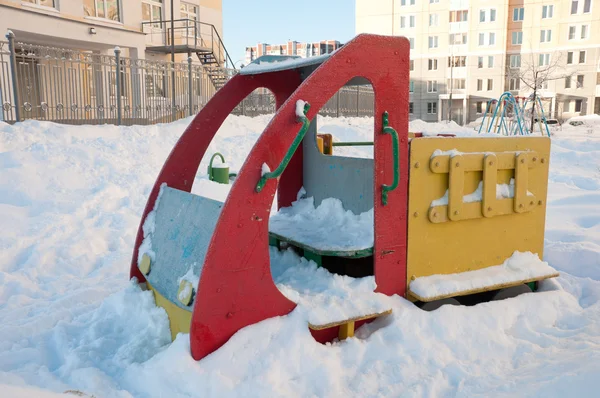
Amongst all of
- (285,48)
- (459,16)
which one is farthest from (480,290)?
(285,48)

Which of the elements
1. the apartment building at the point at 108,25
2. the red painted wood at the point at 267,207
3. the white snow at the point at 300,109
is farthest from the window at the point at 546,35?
the white snow at the point at 300,109

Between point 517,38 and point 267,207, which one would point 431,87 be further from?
point 267,207

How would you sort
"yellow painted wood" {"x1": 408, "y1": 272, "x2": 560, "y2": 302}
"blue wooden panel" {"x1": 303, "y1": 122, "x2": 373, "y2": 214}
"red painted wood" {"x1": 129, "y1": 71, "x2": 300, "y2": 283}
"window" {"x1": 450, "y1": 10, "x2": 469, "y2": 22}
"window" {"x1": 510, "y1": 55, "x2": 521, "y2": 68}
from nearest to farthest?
"yellow painted wood" {"x1": 408, "y1": 272, "x2": 560, "y2": 302}, "red painted wood" {"x1": 129, "y1": 71, "x2": 300, "y2": 283}, "blue wooden panel" {"x1": 303, "y1": 122, "x2": 373, "y2": 214}, "window" {"x1": 510, "y1": 55, "x2": 521, "y2": 68}, "window" {"x1": 450, "y1": 10, "x2": 469, "y2": 22}

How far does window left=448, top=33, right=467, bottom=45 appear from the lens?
155ft

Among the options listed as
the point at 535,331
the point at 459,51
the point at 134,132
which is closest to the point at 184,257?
the point at 535,331

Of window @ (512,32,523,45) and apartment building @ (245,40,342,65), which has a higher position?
apartment building @ (245,40,342,65)

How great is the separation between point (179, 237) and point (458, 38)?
49634mm

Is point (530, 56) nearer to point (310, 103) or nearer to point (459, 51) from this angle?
point (459, 51)

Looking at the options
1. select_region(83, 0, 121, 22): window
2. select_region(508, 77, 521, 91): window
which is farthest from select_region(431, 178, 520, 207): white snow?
select_region(508, 77, 521, 91): window

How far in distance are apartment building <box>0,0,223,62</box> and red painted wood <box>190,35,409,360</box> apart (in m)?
16.2

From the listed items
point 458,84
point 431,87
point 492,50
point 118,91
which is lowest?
point 118,91

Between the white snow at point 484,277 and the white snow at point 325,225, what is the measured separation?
1.38ft

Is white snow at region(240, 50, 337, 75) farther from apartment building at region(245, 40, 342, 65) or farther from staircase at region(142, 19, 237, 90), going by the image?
apartment building at region(245, 40, 342, 65)

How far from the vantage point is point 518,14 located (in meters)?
46.4
